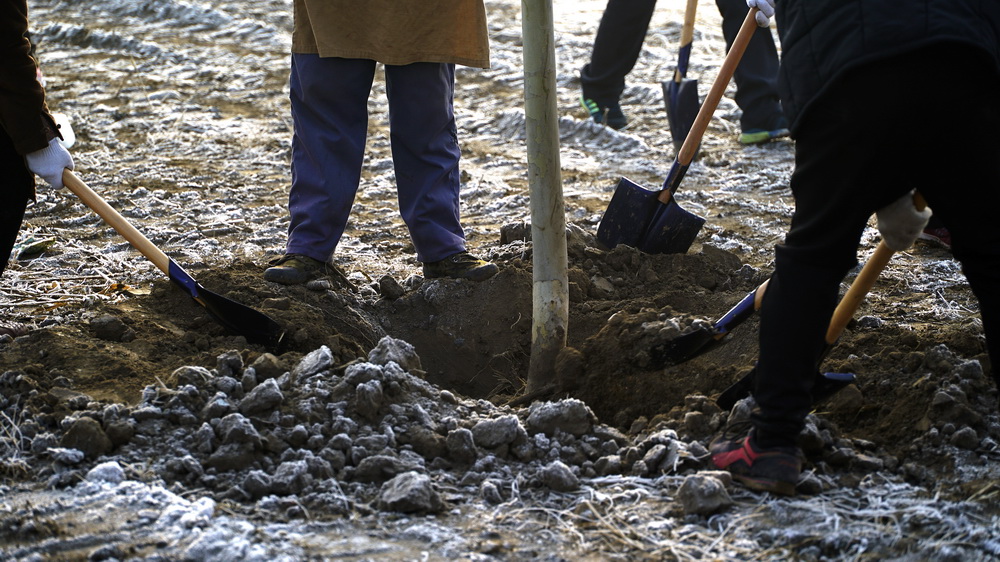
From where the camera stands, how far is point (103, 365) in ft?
8.80

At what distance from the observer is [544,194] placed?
8.86ft

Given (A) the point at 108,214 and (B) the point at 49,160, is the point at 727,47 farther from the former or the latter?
(B) the point at 49,160

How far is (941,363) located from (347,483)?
5.25ft

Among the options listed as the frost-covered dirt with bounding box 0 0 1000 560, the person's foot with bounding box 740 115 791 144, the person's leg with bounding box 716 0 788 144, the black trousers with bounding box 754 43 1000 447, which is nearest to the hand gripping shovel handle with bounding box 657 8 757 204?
the frost-covered dirt with bounding box 0 0 1000 560

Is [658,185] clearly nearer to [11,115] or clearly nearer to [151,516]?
[11,115]

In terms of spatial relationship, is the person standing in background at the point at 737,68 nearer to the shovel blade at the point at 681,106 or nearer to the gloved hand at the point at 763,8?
the shovel blade at the point at 681,106

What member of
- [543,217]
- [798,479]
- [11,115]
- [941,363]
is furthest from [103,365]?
[941,363]

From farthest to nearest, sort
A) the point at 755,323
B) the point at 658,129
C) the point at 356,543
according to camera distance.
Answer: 1. the point at 658,129
2. the point at 755,323
3. the point at 356,543

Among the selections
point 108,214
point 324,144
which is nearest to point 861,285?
point 324,144

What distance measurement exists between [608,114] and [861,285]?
13.0 feet

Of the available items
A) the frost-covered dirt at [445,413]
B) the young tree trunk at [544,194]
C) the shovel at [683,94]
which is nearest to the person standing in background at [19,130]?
the frost-covered dirt at [445,413]

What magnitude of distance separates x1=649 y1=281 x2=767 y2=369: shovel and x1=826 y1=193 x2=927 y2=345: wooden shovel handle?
0.25 metres

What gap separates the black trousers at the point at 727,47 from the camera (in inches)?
210

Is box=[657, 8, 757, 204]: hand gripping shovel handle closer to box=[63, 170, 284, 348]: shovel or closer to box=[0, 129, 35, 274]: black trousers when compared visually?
box=[63, 170, 284, 348]: shovel
